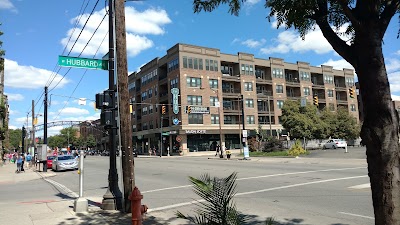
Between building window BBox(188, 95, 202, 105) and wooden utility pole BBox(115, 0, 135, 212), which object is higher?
building window BBox(188, 95, 202, 105)

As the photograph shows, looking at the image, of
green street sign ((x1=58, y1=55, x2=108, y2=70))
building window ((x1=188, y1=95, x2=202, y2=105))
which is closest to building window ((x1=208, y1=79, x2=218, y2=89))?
building window ((x1=188, y1=95, x2=202, y2=105))

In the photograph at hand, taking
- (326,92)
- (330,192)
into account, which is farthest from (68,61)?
(326,92)

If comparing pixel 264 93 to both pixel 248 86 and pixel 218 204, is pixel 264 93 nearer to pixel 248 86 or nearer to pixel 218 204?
pixel 248 86

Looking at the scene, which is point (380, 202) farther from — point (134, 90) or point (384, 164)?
point (134, 90)

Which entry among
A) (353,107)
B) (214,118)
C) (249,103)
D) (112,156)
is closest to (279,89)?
(249,103)

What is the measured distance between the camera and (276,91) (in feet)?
243

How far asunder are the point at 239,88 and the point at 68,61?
5937cm

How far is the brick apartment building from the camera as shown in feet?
202

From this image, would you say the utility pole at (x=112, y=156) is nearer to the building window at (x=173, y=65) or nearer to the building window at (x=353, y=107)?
the building window at (x=173, y=65)

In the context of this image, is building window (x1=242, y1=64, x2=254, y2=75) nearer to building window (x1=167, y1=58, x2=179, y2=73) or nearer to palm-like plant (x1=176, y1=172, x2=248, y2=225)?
building window (x1=167, y1=58, x2=179, y2=73)

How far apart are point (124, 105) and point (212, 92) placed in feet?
181

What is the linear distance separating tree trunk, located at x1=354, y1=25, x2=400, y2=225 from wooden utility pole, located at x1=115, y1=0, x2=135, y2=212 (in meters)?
6.80

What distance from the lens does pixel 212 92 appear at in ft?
211

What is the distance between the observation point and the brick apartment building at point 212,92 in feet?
202
